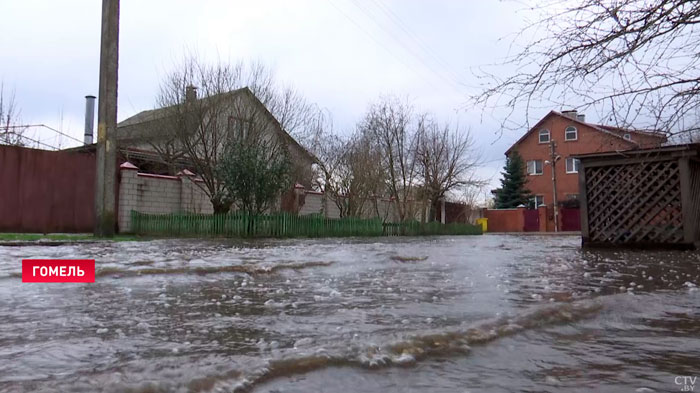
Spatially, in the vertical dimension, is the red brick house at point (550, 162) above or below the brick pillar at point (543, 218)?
above

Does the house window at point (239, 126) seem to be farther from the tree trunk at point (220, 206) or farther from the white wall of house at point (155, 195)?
the tree trunk at point (220, 206)

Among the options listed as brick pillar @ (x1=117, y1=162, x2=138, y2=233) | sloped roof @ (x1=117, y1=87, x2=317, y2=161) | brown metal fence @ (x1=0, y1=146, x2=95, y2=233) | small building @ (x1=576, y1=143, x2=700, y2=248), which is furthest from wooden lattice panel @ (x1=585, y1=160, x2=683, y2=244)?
brown metal fence @ (x1=0, y1=146, x2=95, y2=233)

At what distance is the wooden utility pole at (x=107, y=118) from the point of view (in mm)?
11945

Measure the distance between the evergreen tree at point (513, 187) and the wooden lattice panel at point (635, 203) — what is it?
106 feet

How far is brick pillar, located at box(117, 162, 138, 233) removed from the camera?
585 inches

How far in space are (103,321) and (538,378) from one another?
6.78ft

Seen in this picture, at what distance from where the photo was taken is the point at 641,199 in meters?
9.09

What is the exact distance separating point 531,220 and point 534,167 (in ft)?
26.3

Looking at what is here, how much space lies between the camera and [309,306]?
3.04 metres

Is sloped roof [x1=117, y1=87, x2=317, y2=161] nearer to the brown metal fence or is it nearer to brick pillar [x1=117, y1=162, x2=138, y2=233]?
brick pillar [x1=117, y1=162, x2=138, y2=233]

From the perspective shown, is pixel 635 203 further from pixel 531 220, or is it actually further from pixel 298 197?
pixel 531 220

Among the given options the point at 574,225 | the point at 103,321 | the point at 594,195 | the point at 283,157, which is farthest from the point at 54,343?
the point at 574,225
